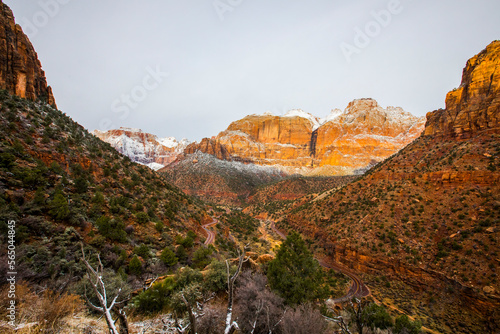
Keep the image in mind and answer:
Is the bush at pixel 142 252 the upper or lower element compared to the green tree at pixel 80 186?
lower

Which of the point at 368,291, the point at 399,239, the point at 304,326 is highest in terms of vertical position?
the point at 399,239

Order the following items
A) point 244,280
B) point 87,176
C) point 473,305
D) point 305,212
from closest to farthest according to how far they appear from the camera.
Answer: point 244,280
point 473,305
point 87,176
point 305,212

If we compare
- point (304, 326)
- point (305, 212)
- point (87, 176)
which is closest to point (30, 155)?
point (87, 176)

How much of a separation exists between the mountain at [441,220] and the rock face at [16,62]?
4765 cm

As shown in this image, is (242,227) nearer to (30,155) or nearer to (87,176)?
(87,176)

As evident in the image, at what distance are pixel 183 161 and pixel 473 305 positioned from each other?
377 feet

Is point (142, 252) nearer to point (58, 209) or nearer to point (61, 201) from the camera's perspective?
point (58, 209)

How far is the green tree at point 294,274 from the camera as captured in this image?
12086mm

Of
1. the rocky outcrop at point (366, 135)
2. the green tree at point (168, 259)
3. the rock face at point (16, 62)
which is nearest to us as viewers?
the green tree at point (168, 259)

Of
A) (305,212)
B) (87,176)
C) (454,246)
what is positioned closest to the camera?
(454,246)

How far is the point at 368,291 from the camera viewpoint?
20906 millimetres

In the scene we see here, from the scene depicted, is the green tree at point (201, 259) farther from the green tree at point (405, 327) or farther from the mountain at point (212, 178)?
the mountain at point (212, 178)

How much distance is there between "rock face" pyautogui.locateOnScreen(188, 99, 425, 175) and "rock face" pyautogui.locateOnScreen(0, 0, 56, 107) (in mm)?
96235

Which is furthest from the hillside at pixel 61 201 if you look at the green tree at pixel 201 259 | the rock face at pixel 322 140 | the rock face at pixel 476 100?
the rock face at pixel 322 140
